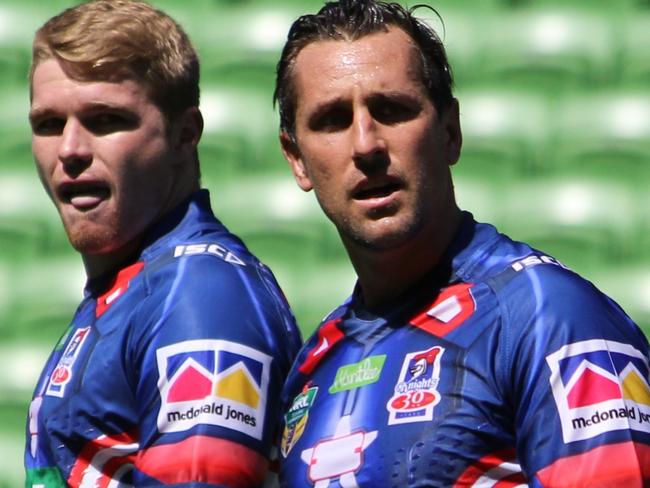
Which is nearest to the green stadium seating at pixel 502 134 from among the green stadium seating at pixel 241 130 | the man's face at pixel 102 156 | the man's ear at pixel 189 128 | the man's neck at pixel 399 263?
the green stadium seating at pixel 241 130

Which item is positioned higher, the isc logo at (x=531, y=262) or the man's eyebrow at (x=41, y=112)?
the man's eyebrow at (x=41, y=112)

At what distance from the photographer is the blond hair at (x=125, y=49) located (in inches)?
75.0

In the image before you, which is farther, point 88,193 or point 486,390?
point 88,193

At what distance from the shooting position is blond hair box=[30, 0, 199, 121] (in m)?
1.91

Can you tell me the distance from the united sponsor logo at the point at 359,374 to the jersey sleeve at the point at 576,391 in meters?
0.19

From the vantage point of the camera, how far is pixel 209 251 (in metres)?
1.84

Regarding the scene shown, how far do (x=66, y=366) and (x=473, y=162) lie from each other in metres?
1.65

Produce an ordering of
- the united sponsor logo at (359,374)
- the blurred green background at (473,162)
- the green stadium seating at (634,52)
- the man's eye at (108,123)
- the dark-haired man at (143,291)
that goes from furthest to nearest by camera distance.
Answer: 1. the green stadium seating at (634,52)
2. the blurred green background at (473,162)
3. the man's eye at (108,123)
4. the dark-haired man at (143,291)
5. the united sponsor logo at (359,374)

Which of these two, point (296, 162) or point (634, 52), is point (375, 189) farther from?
point (634, 52)

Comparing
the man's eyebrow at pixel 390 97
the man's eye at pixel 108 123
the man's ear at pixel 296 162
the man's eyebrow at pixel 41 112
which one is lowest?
the man's ear at pixel 296 162

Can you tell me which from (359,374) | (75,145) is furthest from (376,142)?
(75,145)

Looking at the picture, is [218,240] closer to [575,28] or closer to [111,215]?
[111,215]

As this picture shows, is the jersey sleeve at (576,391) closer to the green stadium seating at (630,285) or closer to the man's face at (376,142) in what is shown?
the man's face at (376,142)

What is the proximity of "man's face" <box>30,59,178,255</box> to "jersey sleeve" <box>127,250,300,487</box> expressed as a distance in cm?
15
